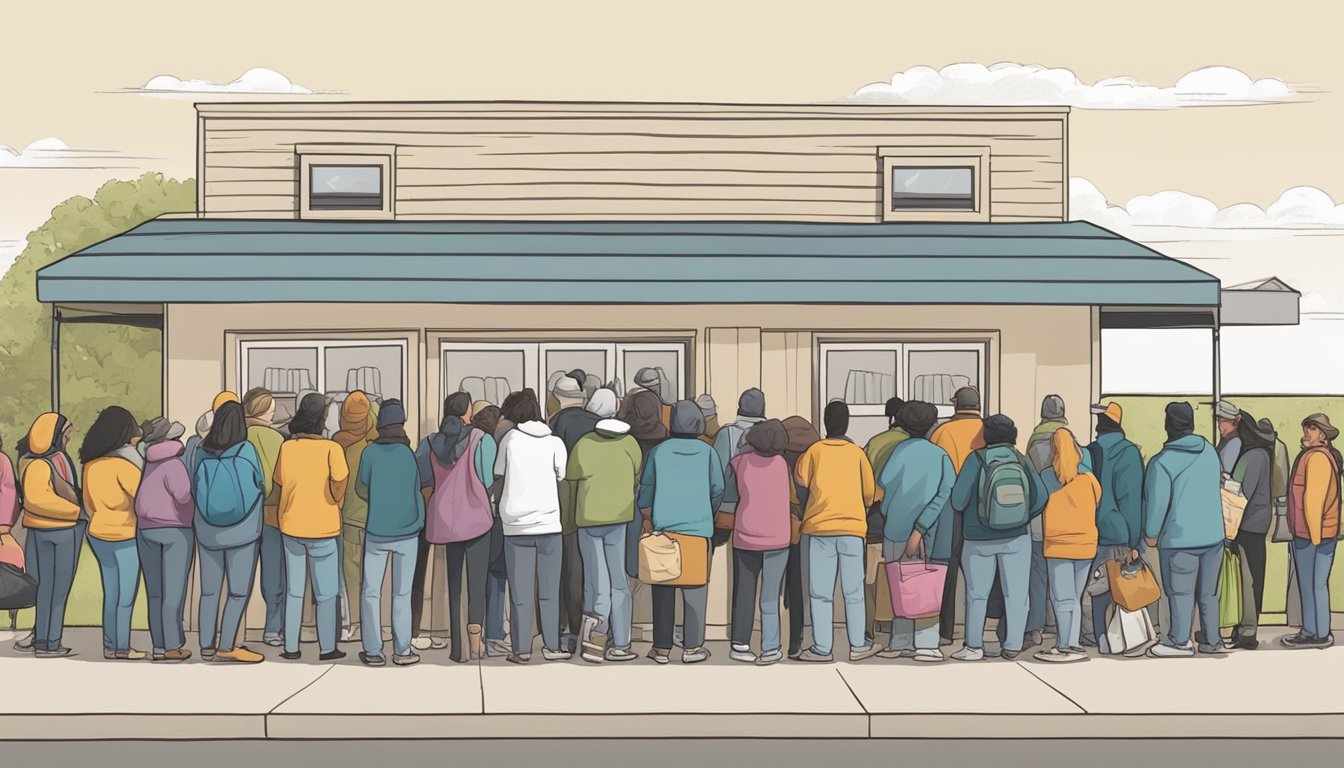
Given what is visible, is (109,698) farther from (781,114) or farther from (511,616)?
(781,114)

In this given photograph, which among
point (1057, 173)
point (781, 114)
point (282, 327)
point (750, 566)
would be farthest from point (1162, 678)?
point (282, 327)

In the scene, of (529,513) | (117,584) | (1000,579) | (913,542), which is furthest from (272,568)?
(1000,579)

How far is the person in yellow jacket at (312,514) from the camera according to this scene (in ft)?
33.1

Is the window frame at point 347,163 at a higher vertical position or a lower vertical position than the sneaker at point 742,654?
higher

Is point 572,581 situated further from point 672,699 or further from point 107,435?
point 107,435

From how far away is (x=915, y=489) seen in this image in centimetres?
1009

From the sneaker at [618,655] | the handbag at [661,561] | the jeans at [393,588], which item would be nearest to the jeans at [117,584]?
the jeans at [393,588]

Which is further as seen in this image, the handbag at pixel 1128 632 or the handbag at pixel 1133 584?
the handbag at pixel 1128 632

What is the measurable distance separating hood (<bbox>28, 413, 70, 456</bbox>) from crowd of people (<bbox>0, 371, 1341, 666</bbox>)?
0.02m

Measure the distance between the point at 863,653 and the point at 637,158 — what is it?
216 inches

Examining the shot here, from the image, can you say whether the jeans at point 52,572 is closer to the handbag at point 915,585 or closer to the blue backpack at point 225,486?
the blue backpack at point 225,486

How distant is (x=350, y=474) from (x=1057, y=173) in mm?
7345

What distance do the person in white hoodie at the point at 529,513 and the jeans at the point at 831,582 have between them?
1.87m

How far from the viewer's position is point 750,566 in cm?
1031
